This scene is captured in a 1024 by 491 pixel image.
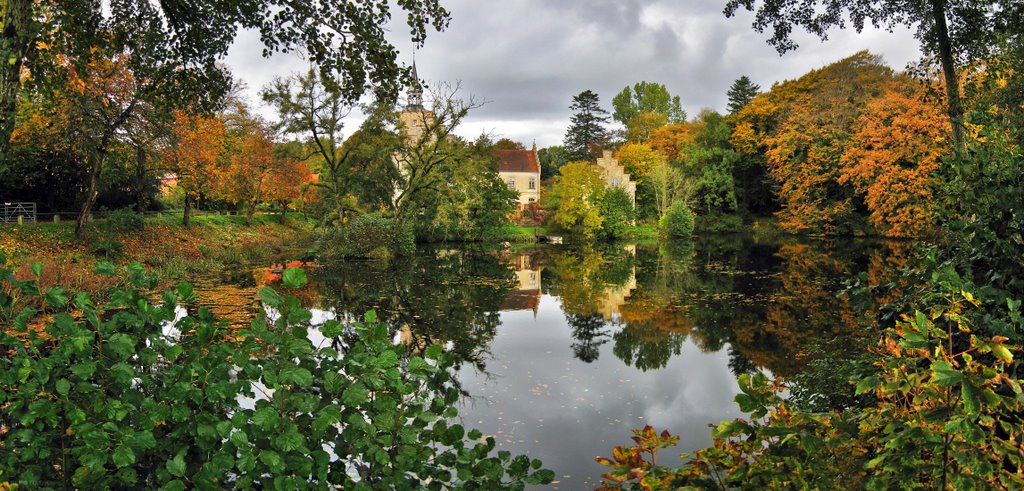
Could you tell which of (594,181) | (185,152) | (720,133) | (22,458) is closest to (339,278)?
(185,152)

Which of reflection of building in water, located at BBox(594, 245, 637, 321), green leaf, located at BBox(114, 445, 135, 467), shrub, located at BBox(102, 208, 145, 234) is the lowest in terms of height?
reflection of building in water, located at BBox(594, 245, 637, 321)

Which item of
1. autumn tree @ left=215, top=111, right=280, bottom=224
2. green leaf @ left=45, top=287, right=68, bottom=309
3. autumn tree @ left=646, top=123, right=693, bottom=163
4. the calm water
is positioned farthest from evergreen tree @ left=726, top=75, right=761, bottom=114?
green leaf @ left=45, top=287, right=68, bottom=309

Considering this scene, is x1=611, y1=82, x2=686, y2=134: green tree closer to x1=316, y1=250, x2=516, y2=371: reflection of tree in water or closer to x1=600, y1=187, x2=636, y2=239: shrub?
x1=600, y1=187, x2=636, y2=239: shrub

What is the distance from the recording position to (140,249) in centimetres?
2073

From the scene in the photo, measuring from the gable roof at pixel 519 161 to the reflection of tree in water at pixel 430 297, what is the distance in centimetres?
3617

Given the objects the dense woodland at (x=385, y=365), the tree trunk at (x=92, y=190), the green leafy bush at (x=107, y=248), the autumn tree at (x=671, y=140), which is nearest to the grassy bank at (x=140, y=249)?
the green leafy bush at (x=107, y=248)

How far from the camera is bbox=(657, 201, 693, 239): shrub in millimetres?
45844

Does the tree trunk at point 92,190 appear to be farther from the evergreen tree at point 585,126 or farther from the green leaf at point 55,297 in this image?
the evergreen tree at point 585,126

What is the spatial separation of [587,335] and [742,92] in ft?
171

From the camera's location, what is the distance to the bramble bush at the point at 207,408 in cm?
237

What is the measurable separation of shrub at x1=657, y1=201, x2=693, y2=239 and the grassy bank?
29.3 meters

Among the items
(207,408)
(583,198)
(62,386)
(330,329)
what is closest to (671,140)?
(583,198)

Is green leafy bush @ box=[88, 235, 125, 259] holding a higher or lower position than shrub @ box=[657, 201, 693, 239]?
lower

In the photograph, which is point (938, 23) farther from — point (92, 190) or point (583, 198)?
point (583, 198)
